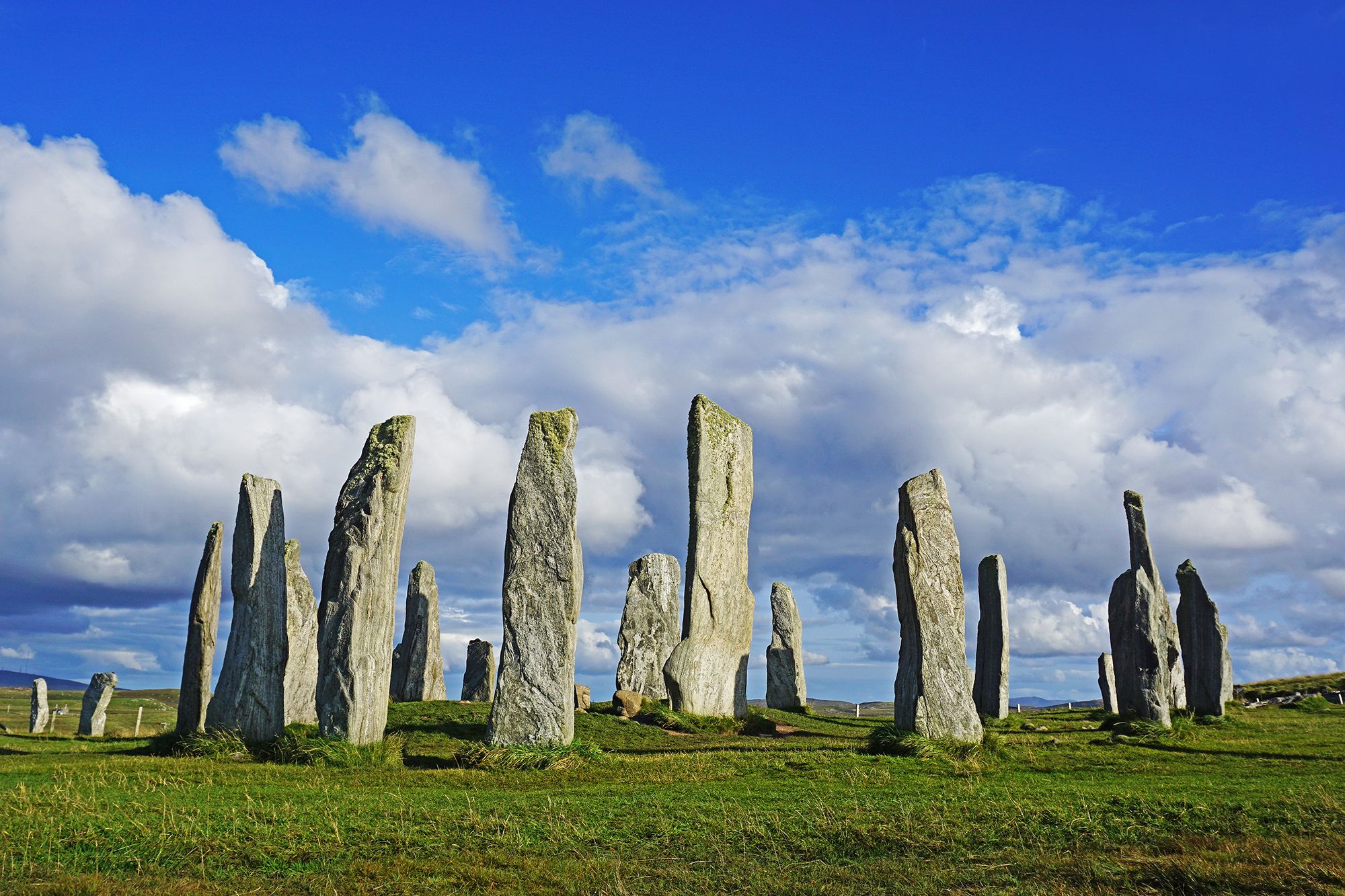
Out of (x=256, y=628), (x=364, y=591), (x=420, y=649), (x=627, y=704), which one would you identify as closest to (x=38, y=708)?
(x=420, y=649)

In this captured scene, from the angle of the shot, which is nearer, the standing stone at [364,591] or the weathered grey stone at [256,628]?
the standing stone at [364,591]

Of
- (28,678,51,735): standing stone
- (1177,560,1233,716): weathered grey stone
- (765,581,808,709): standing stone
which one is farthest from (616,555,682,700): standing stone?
(28,678,51,735): standing stone

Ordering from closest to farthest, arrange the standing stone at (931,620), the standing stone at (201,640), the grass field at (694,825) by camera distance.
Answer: the grass field at (694,825) < the standing stone at (931,620) < the standing stone at (201,640)

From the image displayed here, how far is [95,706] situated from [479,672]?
985 cm

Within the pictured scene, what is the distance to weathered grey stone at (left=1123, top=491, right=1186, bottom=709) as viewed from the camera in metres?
22.4

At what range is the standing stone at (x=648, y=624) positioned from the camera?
2491 cm

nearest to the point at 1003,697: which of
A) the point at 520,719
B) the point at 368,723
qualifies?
the point at 520,719

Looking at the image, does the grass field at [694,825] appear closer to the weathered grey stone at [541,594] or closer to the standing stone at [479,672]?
the weathered grey stone at [541,594]

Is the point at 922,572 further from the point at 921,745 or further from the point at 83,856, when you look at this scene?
the point at 83,856

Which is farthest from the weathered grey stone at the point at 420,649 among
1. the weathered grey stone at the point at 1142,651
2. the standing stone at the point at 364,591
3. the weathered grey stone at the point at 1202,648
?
the weathered grey stone at the point at 1202,648

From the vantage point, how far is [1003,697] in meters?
24.6

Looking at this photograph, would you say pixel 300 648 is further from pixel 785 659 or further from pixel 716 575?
pixel 785 659

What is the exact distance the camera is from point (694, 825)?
28.4 feet

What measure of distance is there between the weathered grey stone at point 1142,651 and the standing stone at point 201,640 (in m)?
17.7
